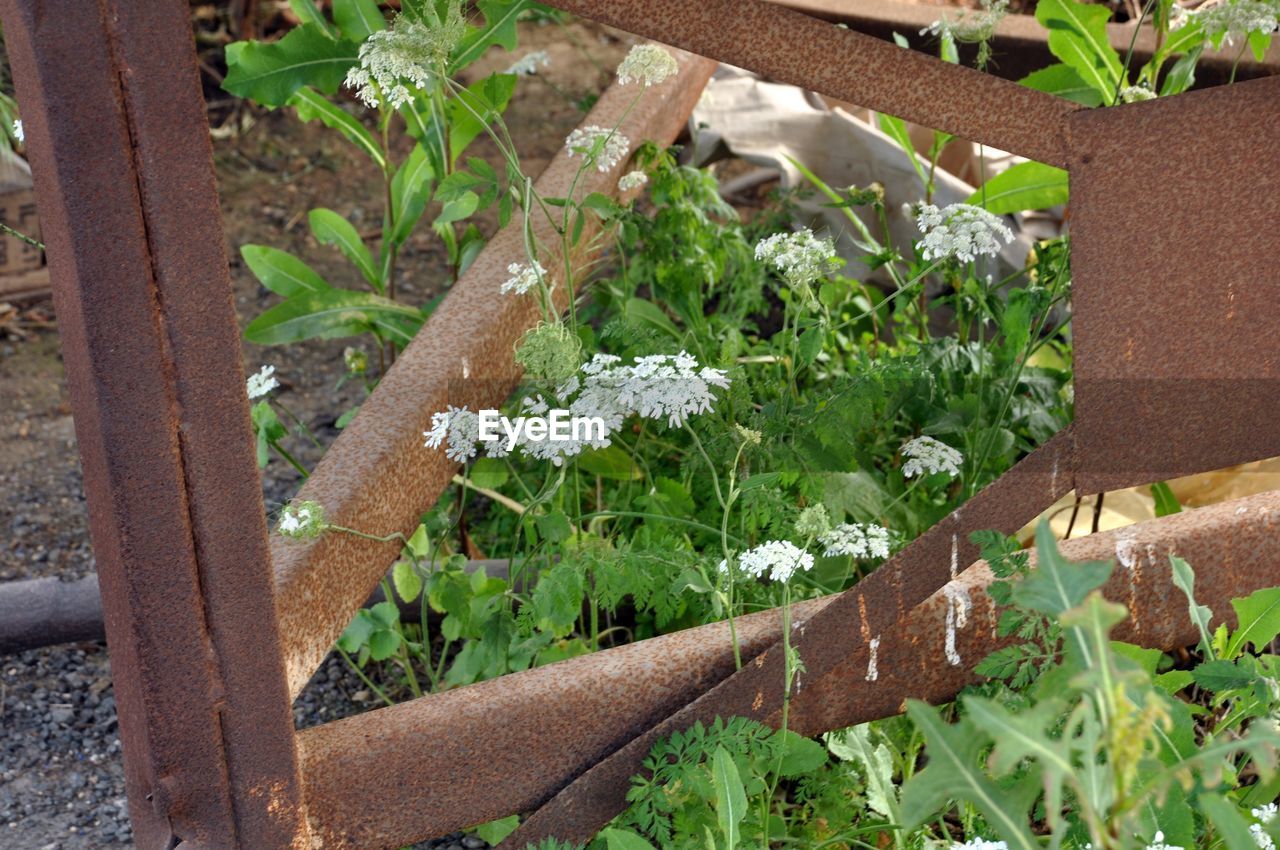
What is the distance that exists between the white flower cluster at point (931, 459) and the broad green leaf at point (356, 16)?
4.31ft

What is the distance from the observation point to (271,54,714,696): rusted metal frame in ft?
5.38

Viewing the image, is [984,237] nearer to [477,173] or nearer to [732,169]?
[477,173]

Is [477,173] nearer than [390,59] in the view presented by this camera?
No

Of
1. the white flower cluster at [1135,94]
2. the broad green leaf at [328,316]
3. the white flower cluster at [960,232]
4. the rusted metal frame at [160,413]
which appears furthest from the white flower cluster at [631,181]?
the rusted metal frame at [160,413]

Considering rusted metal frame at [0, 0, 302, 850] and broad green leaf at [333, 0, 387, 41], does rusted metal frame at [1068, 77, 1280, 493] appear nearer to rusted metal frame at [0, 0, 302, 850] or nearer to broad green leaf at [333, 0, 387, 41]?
rusted metal frame at [0, 0, 302, 850]

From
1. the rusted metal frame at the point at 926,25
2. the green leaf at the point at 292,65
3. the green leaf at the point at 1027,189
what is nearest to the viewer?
the green leaf at the point at 292,65

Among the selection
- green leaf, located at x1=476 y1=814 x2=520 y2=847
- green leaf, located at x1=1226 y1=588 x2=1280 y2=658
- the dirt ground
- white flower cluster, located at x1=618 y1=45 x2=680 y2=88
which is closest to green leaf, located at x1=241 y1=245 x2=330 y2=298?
the dirt ground

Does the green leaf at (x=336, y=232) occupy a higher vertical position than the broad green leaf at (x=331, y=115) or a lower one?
lower

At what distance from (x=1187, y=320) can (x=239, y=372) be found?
110 cm

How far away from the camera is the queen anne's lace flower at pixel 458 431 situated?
1.81 m

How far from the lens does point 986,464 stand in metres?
2.41

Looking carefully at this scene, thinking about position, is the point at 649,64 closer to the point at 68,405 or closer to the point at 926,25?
the point at 926,25

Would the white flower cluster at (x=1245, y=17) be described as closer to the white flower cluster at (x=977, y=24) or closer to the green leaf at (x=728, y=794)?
the white flower cluster at (x=977, y=24)

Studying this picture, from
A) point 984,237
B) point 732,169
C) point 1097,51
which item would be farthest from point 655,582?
point 732,169
